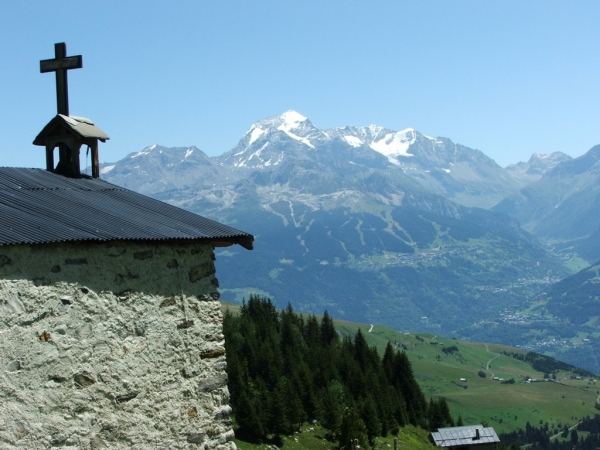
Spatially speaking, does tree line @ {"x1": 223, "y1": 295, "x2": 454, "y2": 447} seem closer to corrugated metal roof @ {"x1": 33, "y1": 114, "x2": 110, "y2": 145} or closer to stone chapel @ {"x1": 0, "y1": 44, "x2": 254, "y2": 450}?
corrugated metal roof @ {"x1": 33, "y1": 114, "x2": 110, "y2": 145}

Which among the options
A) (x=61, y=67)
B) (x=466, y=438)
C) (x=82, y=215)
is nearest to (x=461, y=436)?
(x=466, y=438)

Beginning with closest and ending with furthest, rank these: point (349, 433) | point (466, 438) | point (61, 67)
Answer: point (61, 67)
point (349, 433)
point (466, 438)

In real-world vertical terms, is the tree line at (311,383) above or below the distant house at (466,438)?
above

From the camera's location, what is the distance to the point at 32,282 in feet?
33.8

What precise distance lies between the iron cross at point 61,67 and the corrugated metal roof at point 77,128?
18.2 inches

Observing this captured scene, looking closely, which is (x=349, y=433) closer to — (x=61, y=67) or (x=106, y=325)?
(x=61, y=67)

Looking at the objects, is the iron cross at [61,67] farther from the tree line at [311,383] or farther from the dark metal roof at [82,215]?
the tree line at [311,383]

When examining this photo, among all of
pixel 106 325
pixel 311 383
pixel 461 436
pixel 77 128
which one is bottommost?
pixel 461 436

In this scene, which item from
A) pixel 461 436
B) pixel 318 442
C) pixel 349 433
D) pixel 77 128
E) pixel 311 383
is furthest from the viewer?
pixel 461 436

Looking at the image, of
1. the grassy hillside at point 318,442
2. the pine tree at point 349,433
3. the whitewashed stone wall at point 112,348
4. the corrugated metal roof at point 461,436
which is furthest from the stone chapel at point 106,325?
the corrugated metal roof at point 461,436

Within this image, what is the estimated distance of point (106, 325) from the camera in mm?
11141

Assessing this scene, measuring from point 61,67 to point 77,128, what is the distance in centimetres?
172

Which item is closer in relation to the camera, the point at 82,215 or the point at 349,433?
the point at 82,215

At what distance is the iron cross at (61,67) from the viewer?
16.1 m
